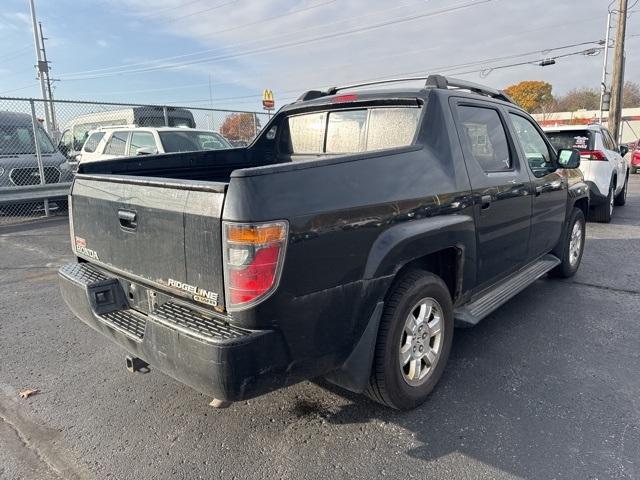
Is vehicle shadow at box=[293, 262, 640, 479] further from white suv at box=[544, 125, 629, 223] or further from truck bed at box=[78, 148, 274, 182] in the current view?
white suv at box=[544, 125, 629, 223]

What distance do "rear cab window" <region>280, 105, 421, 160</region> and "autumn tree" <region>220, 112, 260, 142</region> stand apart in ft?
40.0

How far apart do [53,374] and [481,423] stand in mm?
2942

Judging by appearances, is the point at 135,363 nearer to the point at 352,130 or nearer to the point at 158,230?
the point at 158,230

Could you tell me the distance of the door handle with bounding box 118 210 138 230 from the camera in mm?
2553

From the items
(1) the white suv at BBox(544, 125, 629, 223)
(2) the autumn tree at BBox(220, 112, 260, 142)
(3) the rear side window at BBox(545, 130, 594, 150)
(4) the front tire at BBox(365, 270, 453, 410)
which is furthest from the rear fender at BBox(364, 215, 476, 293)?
(2) the autumn tree at BBox(220, 112, 260, 142)

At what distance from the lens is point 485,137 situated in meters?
3.60

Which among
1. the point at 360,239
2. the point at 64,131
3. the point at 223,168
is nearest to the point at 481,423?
the point at 360,239

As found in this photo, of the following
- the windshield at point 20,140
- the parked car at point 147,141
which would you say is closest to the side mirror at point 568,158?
the parked car at point 147,141

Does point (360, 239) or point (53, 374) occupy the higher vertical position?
point (360, 239)

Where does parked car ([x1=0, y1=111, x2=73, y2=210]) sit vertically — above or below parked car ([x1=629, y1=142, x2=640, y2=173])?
above

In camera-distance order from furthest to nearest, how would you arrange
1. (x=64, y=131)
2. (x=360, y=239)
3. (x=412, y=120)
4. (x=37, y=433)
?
(x=64, y=131) < (x=412, y=120) < (x=37, y=433) < (x=360, y=239)

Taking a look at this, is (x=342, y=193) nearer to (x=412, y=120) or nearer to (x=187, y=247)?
(x=187, y=247)

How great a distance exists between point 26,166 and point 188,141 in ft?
11.1

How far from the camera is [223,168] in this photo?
426 cm
